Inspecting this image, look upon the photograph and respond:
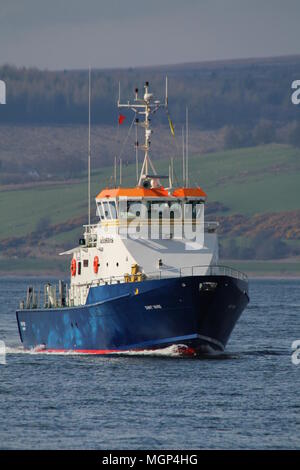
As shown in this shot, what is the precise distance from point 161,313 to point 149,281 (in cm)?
160

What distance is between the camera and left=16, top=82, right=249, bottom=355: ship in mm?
63031

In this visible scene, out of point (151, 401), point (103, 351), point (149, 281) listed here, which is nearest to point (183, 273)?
point (149, 281)

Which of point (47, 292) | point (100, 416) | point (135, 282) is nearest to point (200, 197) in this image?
point (135, 282)

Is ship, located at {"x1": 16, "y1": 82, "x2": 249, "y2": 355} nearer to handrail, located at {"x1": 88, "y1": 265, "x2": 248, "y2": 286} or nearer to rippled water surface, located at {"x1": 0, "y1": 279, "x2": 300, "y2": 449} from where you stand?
handrail, located at {"x1": 88, "y1": 265, "x2": 248, "y2": 286}

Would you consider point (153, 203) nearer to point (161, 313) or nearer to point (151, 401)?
point (161, 313)

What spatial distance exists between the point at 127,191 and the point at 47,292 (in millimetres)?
10799

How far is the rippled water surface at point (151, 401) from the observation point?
44156 millimetres

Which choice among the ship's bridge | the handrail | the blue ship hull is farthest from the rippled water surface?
the ship's bridge

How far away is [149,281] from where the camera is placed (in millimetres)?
62875

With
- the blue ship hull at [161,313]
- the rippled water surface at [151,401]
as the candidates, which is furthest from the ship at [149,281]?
the rippled water surface at [151,401]

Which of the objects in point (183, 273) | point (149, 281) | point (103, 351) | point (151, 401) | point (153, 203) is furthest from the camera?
point (153, 203)

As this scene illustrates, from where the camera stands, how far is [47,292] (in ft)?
251

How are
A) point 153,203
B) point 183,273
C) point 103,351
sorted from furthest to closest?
point 153,203, point 103,351, point 183,273
